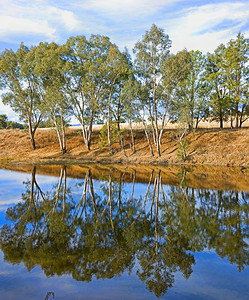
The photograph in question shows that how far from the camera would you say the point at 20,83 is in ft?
163

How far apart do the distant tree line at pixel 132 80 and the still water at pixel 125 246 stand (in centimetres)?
2350

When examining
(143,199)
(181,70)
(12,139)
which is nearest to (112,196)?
(143,199)

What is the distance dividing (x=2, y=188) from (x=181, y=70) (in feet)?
84.2

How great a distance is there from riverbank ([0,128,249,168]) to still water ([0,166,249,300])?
18624 millimetres

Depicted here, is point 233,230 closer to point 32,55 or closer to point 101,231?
point 101,231

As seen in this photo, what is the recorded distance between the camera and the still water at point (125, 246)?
243 inches

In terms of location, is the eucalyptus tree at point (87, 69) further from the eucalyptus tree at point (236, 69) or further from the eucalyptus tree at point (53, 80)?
the eucalyptus tree at point (236, 69)

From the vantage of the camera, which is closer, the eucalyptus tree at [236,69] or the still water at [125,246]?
the still water at [125,246]

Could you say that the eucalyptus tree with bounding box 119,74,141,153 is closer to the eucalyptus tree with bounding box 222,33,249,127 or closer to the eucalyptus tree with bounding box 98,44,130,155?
the eucalyptus tree with bounding box 98,44,130,155

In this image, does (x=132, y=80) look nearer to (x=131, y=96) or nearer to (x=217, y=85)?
(x=131, y=96)

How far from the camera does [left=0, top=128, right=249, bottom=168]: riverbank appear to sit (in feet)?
111

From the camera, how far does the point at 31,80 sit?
46.8 metres

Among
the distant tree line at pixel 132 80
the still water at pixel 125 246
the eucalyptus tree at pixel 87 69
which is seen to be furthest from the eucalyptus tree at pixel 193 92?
the still water at pixel 125 246

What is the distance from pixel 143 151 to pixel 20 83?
26.2m
